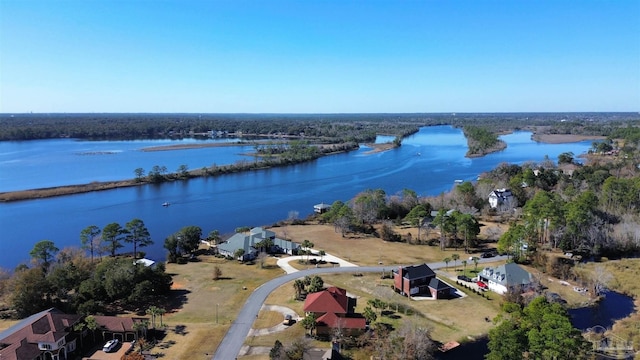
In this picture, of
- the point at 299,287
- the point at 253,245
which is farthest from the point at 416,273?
the point at 253,245

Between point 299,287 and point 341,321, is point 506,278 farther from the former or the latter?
point 299,287

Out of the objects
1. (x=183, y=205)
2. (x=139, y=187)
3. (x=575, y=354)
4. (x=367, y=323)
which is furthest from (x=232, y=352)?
(x=139, y=187)

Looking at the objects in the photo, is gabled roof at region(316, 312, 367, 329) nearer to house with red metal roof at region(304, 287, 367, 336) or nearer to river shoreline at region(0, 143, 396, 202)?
house with red metal roof at region(304, 287, 367, 336)

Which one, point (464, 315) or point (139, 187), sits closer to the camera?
point (464, 315)

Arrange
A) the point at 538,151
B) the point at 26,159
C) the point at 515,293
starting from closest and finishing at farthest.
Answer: the point at 515,293, the point at 26,159, the point at 538,151

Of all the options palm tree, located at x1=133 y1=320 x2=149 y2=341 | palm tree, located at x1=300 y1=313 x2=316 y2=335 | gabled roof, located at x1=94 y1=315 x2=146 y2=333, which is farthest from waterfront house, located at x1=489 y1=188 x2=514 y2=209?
gabled roof, located at x1=94 y1=315 x2=146 y2=333

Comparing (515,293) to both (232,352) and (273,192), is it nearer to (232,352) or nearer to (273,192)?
(232,352)

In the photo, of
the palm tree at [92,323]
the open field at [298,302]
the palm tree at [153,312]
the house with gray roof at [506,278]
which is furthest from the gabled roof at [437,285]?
the palm tree at [92,323]

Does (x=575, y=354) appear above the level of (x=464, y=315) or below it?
above
